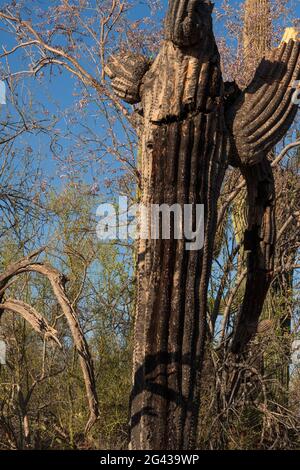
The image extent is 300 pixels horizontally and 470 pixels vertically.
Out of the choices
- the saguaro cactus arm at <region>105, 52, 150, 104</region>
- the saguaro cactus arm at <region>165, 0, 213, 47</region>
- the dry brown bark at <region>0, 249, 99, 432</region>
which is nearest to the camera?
the dry brown bark at <region>0, 249, 99, 432</region>

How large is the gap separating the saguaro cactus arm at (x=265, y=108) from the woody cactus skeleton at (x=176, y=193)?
4cm

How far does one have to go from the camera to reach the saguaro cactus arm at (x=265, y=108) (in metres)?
4.16

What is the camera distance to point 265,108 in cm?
420

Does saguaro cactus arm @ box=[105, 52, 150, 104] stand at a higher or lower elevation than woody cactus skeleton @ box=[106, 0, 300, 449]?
higher

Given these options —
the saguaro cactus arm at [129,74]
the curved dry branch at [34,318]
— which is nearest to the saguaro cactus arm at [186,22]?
the saguaro cactus arm at [129,74]

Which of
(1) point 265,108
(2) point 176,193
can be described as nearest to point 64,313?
(2) point 176,193

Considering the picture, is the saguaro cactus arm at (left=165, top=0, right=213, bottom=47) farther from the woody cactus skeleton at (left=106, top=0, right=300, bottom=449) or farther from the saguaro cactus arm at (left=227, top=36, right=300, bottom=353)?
the saguaro cactus arm at (left=227, top=36, right=300, bottom=353)

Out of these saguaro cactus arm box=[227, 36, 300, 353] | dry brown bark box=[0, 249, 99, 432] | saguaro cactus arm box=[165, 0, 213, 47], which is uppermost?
saguaro cactus arm box=[165, 0, 213, 47]

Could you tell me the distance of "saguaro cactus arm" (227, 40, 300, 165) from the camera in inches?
164

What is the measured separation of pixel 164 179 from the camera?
380cm

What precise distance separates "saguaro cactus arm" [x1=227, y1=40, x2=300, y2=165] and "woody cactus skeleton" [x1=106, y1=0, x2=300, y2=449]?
0.04m

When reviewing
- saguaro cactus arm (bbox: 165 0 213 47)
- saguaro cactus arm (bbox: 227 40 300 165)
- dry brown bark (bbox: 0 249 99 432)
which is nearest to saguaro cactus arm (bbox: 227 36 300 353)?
saguaro cactus arm (bbox: 227 40 300 165)

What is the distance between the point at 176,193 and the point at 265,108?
2.71 ft

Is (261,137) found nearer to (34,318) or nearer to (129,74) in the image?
(129,74)
